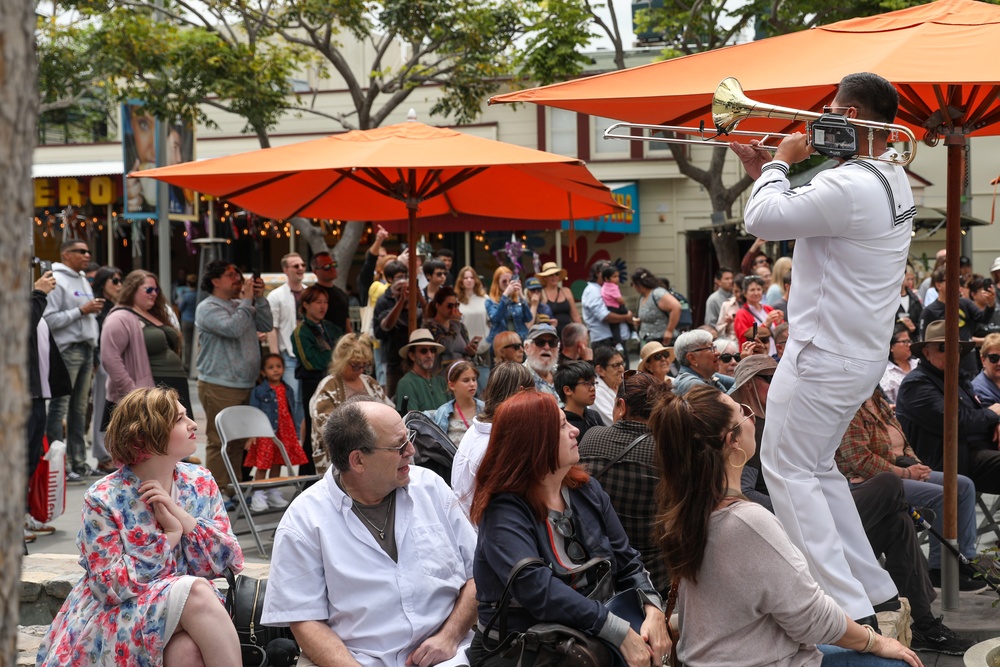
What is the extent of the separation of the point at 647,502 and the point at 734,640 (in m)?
1.39

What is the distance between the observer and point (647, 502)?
463cm

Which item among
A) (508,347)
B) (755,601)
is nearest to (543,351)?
(508,347)

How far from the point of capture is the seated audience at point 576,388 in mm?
6238

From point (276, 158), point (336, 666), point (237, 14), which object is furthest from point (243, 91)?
point (336, 666)

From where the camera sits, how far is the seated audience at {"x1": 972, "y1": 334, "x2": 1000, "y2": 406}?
7379 millimetres

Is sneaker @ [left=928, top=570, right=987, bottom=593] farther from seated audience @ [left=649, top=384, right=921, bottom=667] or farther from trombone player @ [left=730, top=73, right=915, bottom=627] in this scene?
seated audience @ [left=649, top=384, right=921, bottom=667]

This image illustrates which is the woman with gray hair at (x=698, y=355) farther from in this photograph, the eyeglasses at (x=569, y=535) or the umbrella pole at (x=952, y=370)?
the eyeglasses at (x=569, y=535)

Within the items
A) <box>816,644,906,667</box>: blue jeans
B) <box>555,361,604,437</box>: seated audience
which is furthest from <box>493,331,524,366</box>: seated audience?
<box>816,644,906,667</box>: blue jeans

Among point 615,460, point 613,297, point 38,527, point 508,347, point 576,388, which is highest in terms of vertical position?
point 613,297

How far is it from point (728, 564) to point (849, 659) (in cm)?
59

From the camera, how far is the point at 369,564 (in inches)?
145

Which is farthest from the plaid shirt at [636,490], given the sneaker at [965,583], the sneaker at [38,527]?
the sneaker at [38,527]

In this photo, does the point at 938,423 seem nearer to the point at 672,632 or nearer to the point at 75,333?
the point at 672,632

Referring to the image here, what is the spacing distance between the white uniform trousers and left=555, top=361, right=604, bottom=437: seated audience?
2.23 m
